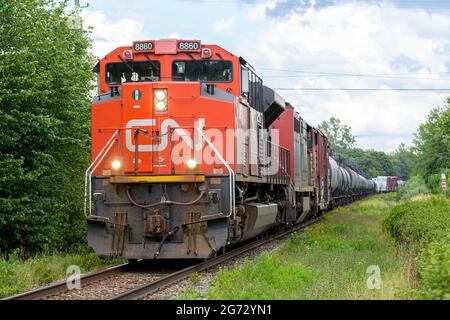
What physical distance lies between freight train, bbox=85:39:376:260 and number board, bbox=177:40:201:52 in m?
0.02

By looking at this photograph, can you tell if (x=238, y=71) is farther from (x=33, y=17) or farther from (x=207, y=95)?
(x=33, y=17)

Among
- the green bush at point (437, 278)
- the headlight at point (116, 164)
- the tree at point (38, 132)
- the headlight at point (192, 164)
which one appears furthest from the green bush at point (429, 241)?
the tree at point (38, 132)

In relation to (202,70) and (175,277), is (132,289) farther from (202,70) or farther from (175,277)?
(202,70)

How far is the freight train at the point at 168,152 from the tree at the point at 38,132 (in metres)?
3.31

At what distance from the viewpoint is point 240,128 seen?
40.4 feet

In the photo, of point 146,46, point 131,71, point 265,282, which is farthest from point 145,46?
point 265,282

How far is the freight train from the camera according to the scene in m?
11.1

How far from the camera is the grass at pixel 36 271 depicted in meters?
9.66

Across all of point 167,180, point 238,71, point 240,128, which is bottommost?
point 167,180

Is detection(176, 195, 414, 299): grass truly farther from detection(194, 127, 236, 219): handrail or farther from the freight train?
the freight train

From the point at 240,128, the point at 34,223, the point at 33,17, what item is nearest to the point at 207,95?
the point at 240,128

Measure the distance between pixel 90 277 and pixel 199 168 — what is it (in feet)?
9.11
